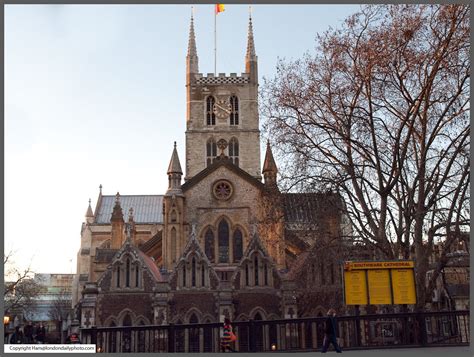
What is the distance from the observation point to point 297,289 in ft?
130

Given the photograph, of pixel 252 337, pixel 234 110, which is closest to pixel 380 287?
pixel 252 337

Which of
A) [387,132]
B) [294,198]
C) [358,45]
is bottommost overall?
[294,198]

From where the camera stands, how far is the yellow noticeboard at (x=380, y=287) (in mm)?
20500

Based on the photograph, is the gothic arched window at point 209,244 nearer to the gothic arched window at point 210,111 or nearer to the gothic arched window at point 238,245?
the gothic arched window at point 238,245

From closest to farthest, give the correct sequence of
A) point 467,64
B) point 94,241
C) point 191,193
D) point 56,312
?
point 467,64
point 191,193
point 94,241
point 56,312

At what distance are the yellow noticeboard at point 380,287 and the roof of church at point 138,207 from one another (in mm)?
60843

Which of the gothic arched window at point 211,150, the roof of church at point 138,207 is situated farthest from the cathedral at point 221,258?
the roof of church at point 138,207

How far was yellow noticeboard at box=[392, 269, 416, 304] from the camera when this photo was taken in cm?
2039

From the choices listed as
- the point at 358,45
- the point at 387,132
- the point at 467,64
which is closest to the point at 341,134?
the point at 387,132

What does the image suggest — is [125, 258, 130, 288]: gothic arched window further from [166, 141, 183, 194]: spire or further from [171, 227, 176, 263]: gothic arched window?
[166, 141, 183, 194]: spire

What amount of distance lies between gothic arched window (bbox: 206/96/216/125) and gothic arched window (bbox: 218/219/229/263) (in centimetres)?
2151

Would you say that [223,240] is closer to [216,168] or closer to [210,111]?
[216,168]

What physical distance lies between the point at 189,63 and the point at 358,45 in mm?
45753

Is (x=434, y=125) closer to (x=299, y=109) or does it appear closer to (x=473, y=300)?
(x=299, y=109)
